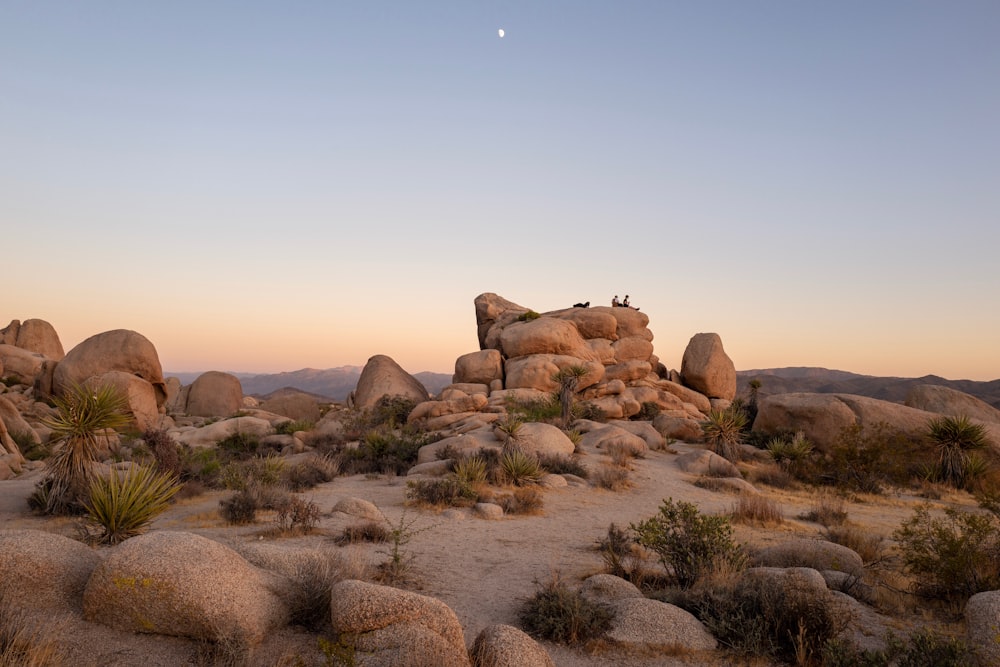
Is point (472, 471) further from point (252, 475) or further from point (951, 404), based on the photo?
point (951, 404)

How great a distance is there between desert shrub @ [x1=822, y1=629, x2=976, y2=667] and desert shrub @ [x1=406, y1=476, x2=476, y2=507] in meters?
8.95

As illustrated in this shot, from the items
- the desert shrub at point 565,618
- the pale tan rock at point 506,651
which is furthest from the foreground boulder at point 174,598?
the desert shrub at point 565,618

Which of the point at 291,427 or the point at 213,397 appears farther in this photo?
the point at 213,397

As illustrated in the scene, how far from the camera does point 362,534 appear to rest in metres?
9.56

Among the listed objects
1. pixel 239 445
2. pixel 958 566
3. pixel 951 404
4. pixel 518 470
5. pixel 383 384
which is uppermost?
pixel 951 404

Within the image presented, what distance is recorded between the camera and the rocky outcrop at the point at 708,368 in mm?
37969

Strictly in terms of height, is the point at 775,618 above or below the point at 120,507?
above

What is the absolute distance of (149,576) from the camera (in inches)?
205

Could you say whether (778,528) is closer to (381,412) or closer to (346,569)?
(346,569)

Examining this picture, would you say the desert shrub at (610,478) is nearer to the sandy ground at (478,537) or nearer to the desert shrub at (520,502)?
the sandy ground at (478,537)

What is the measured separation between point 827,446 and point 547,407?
12.3 metres

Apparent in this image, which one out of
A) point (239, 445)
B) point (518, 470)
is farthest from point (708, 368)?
point (239, 445)

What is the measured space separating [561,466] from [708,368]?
76.4ft

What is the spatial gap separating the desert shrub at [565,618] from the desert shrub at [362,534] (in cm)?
360
